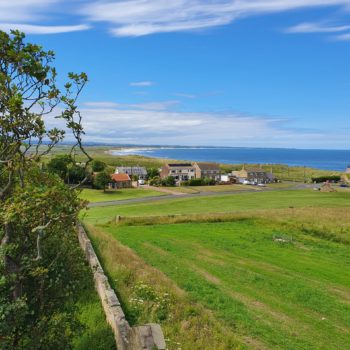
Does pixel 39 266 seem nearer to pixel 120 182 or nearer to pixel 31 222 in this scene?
pixel 31 222

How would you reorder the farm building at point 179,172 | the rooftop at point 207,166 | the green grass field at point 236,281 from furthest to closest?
the rooftop at point 207,166, the farm building at point 179,172, the green grass field at point 236,281

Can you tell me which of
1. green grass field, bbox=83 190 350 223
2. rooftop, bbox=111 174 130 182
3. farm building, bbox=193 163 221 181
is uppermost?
farm building, bbox=193 163 221 181

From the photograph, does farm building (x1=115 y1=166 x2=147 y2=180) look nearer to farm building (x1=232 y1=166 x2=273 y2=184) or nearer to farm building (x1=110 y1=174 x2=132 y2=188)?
farm building (x1=110 y1=174 x2=132 y2=188)

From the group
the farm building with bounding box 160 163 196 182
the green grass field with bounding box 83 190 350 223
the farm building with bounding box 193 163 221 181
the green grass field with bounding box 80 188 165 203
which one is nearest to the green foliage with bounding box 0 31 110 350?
the green grass field with bounding box 83 190 350 223

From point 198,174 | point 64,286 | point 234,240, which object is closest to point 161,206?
point 234,240

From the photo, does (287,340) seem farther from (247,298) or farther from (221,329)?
(247,298)

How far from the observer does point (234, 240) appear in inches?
1351

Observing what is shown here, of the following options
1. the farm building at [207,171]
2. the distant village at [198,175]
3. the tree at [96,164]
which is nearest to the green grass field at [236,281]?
the tree at [96,164]

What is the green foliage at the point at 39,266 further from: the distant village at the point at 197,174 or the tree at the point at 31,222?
the distant village at the point at 197,174

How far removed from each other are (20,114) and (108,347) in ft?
20.7

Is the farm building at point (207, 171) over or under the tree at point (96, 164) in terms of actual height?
under

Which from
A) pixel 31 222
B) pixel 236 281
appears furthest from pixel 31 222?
pixel 236 281

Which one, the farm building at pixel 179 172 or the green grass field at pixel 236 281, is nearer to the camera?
the green grass field at pixel 236 281

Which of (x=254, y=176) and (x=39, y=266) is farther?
(x=254, y=176)
